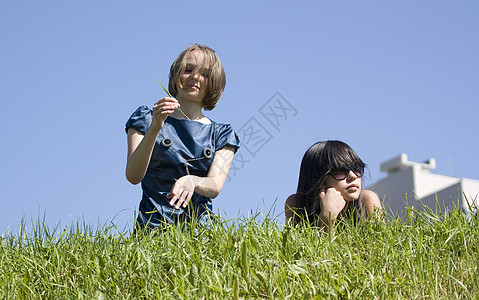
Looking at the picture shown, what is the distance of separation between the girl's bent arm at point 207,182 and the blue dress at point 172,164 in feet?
0.20

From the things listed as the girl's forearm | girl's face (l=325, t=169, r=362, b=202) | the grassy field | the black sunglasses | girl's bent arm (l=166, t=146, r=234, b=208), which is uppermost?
the girl's forearm

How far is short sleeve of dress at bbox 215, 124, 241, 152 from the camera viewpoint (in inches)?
157

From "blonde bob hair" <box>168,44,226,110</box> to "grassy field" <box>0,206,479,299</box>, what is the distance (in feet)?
3.82

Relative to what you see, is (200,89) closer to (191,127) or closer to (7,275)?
(191,127)

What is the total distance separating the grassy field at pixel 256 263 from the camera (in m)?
2.58

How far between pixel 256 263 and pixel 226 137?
4.68 ft

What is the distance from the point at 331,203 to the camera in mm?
3713

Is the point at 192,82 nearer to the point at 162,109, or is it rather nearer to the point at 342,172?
the point at 162,109

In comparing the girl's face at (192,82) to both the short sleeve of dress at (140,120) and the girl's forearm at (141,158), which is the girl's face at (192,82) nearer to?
the short sleeve of dress at (140,120)

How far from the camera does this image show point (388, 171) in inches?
1601

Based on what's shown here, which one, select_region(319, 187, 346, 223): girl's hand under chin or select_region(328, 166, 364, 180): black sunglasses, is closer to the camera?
select_region(319, 187, 346, 223): girl's hand under chin

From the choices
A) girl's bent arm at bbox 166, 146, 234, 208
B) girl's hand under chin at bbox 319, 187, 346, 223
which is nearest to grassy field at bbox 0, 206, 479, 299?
girl's bent arm at bbox 166, 146, 234, 208

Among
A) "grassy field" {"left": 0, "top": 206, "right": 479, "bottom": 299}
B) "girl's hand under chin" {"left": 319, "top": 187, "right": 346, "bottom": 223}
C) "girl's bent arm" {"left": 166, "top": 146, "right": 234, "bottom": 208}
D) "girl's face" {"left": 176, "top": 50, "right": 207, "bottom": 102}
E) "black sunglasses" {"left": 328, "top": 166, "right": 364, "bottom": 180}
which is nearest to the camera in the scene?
"grassy field" {"left": 0, "top": 206, "right": 479, "bottom": 299}

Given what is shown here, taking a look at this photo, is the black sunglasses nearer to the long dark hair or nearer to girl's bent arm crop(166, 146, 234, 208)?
the long dark hair
